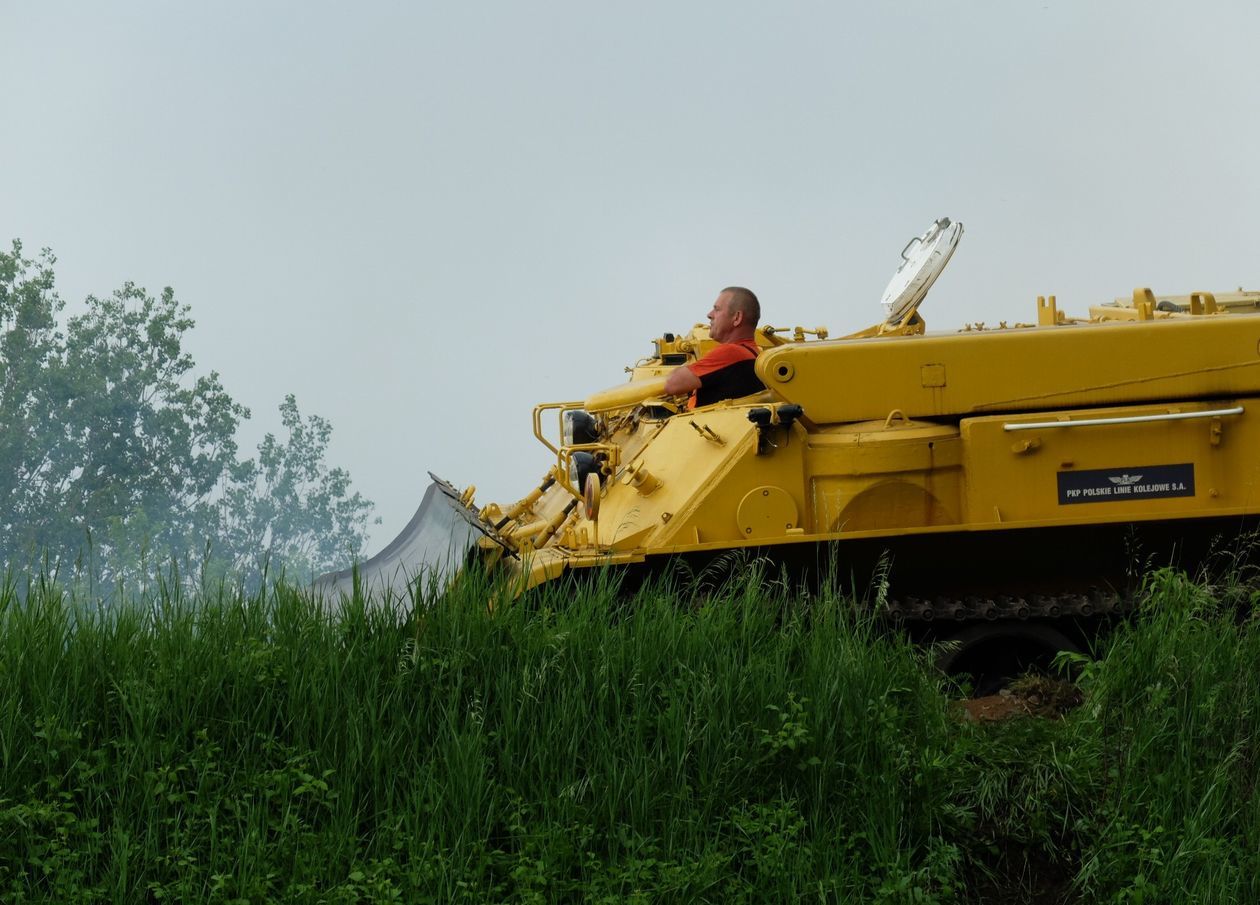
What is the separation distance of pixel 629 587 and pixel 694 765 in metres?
1.76

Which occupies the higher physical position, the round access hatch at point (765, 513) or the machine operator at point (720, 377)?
the machine operator at point (720, 377)

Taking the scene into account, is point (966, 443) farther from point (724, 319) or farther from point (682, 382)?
point (724, 319)

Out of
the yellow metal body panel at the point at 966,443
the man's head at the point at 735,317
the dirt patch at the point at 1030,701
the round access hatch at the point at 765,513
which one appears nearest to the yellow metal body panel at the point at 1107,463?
the yellow metal body panel at the point at 966,443

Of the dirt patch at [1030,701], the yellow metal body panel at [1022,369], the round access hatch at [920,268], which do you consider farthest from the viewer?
the round access hatch at [920,268]

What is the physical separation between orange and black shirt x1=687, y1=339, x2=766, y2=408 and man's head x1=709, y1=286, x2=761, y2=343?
231 mm

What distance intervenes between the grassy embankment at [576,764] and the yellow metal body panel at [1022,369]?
61.6 inches

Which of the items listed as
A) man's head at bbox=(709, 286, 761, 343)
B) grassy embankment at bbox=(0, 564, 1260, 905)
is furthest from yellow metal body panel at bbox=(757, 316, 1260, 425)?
grassy embankment at bbox=(0, 564, 1260, 905)

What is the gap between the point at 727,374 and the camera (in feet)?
27.5

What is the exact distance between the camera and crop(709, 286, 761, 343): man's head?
28.5 ft

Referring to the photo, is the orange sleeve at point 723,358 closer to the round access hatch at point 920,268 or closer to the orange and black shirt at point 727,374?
the orange and black shirt at point 727,374

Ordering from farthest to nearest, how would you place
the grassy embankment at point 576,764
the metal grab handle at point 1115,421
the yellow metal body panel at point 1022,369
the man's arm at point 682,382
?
the man's arm at point 682,382 < the yellow metal body panel at point 1022,369 < the metal grab handle at point 1115,421 < the grassy embankment at point 576,764

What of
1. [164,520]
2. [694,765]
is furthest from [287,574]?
[164,520]

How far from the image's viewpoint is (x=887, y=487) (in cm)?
748

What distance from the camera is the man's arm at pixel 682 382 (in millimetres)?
8352
